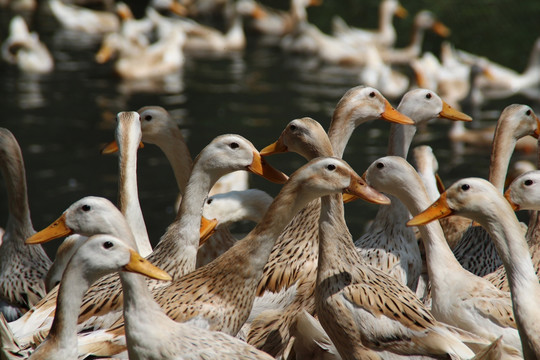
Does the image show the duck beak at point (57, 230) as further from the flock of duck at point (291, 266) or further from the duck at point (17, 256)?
the duck at point (17, 256)

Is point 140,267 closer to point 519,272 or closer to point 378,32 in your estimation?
point 519,272

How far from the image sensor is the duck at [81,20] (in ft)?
67.2

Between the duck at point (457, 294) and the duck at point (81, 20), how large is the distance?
1619 centimetres

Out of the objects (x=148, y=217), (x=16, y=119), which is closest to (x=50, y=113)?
(x=16, y=119)

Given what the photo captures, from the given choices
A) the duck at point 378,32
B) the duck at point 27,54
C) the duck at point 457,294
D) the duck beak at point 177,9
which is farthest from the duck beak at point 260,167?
the duck beak at point 177,9

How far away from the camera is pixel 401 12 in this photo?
70.7 ft

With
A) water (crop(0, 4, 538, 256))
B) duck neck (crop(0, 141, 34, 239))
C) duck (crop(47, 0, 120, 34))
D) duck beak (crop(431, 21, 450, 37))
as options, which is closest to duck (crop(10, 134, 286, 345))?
duck neck (crop(0, 141, 34, 239))

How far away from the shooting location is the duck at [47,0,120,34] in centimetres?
2048

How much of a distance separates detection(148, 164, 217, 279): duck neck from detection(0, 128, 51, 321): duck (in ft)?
5.24

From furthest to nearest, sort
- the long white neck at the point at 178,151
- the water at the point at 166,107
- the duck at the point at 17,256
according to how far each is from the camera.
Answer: the water at the point at 166,107 < the long white neck at the point at 178,151 < the duck at the point at 17,256

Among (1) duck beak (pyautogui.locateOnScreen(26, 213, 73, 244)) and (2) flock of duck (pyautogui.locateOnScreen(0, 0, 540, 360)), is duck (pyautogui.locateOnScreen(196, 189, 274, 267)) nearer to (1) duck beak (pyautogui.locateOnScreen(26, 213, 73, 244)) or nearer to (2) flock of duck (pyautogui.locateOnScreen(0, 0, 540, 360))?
(2) flock of duck (pyautogui.locateOnScreen(0, 0, 540, 360))

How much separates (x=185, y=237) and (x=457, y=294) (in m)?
1.72

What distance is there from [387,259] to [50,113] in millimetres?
9068

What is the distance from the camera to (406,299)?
4.81m
